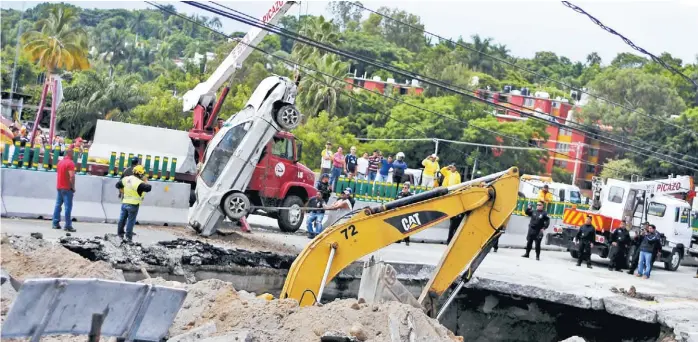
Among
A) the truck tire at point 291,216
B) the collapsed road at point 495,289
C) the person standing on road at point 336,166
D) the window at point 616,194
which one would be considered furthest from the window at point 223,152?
the window at point 616,194

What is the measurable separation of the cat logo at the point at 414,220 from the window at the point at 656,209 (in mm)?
15526

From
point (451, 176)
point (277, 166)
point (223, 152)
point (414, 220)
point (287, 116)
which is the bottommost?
point (414, 220)

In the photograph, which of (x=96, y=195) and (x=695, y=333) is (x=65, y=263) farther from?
(x=695, y=333)

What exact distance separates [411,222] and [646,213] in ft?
51.0

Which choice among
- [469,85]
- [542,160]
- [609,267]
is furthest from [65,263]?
[469,85]

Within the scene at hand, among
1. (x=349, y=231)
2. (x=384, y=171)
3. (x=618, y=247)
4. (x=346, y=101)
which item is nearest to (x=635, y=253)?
(x=618, y=247)

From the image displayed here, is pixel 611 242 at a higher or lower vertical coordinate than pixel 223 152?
lower

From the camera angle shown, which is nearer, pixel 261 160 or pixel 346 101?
pixel 261 160

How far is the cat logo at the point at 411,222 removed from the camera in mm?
14664

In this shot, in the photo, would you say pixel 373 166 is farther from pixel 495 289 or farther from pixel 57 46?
pixel 57 46

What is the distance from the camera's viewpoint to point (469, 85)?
8838cm

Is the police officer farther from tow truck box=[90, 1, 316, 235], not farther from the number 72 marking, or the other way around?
the number 72 marking

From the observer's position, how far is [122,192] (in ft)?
60.3

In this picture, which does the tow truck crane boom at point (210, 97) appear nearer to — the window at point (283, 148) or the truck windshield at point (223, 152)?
the window at point (283, 148)
